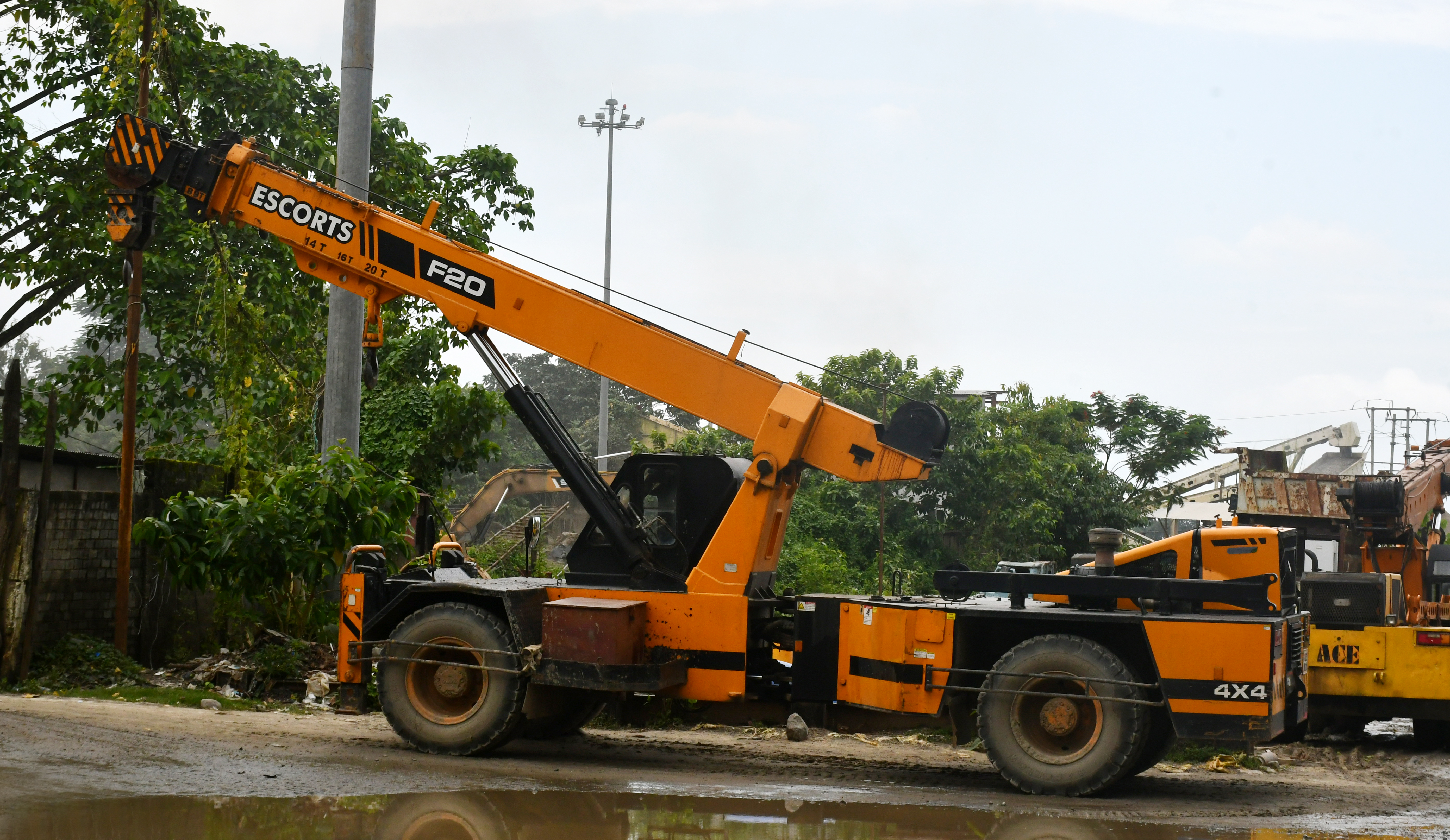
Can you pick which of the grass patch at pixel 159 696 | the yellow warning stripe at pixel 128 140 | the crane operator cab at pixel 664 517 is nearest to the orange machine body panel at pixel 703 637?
the crane operator cab at pixel 664 517

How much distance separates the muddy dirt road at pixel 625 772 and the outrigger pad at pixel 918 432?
2.49 meters

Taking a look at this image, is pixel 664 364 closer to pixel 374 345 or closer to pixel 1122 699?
pixel 374 345

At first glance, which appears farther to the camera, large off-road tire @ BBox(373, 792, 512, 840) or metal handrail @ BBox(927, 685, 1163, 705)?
metal handrail @ BBox(927, 685, 1163, 705)

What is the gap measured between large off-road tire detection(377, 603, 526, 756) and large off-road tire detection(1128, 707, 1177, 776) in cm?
461

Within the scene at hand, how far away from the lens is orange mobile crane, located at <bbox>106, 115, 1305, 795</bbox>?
9039 mm

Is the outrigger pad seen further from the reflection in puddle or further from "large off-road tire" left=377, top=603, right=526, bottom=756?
"large off-road tire" left=377, top=603, right=526, bottom=756

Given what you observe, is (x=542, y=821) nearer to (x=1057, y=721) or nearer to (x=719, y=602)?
(x=719, y=602)

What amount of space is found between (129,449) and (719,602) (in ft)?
23.1

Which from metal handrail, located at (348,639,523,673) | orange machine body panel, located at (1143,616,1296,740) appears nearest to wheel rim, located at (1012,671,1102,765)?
orange machine body panel, located at (1143,616,1296,740)

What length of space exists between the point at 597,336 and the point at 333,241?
2.45 metres

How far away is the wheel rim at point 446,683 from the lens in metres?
10.1

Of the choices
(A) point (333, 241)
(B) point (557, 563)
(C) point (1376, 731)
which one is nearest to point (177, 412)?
(B) point (557, 563)

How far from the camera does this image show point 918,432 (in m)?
9.66

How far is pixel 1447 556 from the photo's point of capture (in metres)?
14.1
